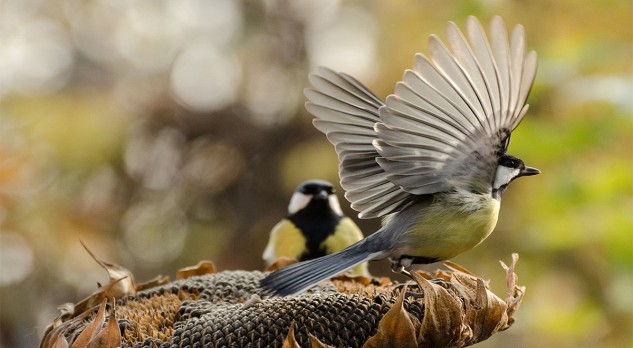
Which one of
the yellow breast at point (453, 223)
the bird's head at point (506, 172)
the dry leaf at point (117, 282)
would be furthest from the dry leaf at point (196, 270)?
the bird's head at point (506, 172)

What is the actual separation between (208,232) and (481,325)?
25.7ft

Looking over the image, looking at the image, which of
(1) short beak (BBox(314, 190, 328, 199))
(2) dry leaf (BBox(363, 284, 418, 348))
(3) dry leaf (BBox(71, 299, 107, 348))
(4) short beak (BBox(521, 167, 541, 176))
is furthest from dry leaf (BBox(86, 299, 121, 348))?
(1) short beak (BBox(314, 190, 328, 199))

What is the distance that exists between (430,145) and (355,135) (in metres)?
0.35

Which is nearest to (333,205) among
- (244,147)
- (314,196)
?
(314,196)

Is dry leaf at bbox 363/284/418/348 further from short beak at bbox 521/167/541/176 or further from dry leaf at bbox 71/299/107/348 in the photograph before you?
short beak at bbox 521/167/541/176

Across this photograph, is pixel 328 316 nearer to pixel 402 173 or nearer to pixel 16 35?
pixel 402 173

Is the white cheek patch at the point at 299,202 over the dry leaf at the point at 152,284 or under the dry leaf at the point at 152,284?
over

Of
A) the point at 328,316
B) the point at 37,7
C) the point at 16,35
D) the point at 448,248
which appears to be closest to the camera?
the point at 328,316

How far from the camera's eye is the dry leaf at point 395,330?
2.14 meters

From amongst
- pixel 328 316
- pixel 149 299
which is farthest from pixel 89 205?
pixel 328 316

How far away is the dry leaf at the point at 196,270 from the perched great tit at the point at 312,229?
1054 millimetres

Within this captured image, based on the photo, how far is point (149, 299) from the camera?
8.98ft

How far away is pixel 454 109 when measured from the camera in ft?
9.20

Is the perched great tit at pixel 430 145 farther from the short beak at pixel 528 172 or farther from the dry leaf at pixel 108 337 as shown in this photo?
the dry leaf at pixel 108 337
